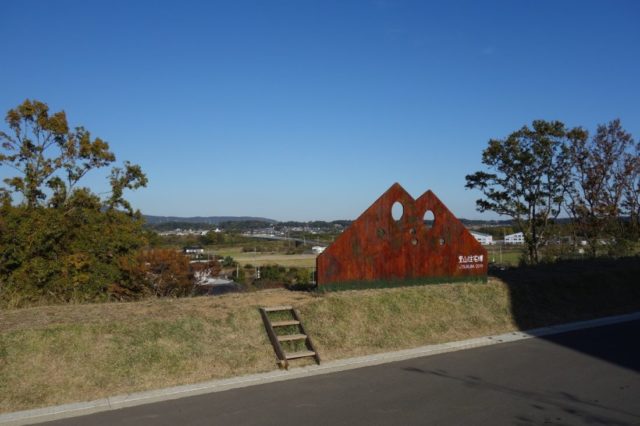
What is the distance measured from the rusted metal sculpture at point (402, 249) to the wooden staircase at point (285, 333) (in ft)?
4.83

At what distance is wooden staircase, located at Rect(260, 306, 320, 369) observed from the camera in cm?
852

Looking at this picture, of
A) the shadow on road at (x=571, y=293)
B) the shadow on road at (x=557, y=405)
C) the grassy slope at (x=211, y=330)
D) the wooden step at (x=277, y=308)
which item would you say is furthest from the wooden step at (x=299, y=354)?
the shadow on road at (x=571, y=293)

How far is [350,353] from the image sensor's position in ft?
29.8

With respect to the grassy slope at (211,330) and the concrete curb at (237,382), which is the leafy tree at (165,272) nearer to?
the grassy slope at (211,330)

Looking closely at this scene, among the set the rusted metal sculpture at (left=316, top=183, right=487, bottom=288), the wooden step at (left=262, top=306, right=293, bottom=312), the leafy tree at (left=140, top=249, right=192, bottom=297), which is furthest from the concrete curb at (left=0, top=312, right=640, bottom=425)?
the leafy tree at (left=140, top=249, right=192, bottom=297)

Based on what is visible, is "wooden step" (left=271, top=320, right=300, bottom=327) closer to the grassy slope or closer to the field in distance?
the grassy slope

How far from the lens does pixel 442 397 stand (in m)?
6.88

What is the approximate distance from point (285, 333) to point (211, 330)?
1.25 m

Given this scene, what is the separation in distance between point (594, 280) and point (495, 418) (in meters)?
10.4

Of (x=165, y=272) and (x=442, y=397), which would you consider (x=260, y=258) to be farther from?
(x=442, y=397)

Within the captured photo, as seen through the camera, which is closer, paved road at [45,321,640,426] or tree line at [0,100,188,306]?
paved road at [45,321,640,426]

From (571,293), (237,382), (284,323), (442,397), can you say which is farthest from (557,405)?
(571,293)

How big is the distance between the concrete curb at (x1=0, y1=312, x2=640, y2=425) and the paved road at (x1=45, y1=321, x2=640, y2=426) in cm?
19

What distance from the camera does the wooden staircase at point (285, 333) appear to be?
336 inches
